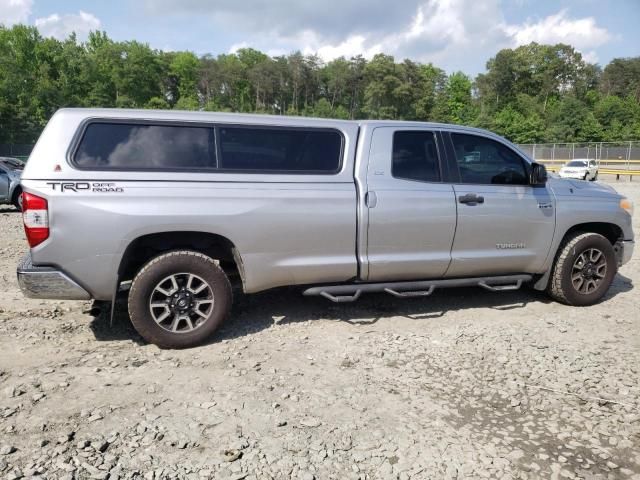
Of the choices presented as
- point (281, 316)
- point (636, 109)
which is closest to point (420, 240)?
point (281, 316)

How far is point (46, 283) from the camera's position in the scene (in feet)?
12.7

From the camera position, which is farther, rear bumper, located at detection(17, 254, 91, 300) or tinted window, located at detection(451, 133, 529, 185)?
tinted window, located at detection(451, 133, 529, 185)

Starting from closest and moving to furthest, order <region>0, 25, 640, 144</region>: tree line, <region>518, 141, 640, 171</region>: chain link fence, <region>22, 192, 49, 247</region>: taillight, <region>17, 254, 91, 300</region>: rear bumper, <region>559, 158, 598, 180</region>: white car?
<region>22, 192, 49, 247</region>: taillight < <region>17, 254, 91, 300</region>: rear bumper < <region>559, 158, 598, 180</region>: white car < <region>518, 141, 640, 171</region>: chain link fence < <region>0, 25, 640, 144</region>: tree line

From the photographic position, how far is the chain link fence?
1521 inches

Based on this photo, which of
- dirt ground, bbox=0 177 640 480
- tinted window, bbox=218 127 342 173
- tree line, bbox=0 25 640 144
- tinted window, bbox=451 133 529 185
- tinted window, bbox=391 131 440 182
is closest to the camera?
dirt ground, bbox=0 177 640 480

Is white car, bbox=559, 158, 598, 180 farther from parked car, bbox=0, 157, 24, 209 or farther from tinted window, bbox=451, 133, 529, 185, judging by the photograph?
parked car, bbox=0, 157, 24, 209

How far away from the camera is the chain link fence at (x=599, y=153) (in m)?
38.6

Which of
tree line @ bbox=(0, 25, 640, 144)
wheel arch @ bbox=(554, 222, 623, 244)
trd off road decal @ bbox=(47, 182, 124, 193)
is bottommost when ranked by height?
wheel arch @ bbox=(554, 222, 623, 244)

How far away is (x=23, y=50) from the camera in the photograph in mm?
68375

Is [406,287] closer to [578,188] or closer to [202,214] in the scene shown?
[202,214]

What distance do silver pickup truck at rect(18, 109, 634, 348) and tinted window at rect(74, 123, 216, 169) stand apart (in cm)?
1

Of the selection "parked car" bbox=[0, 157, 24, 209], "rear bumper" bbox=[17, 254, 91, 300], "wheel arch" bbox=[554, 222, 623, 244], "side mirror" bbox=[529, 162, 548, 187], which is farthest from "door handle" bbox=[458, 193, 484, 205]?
"parked car" bbox=[0, 157, 24, 209]

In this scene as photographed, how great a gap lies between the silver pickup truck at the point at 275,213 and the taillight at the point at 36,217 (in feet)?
0.03

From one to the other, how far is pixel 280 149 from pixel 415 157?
1.34m
